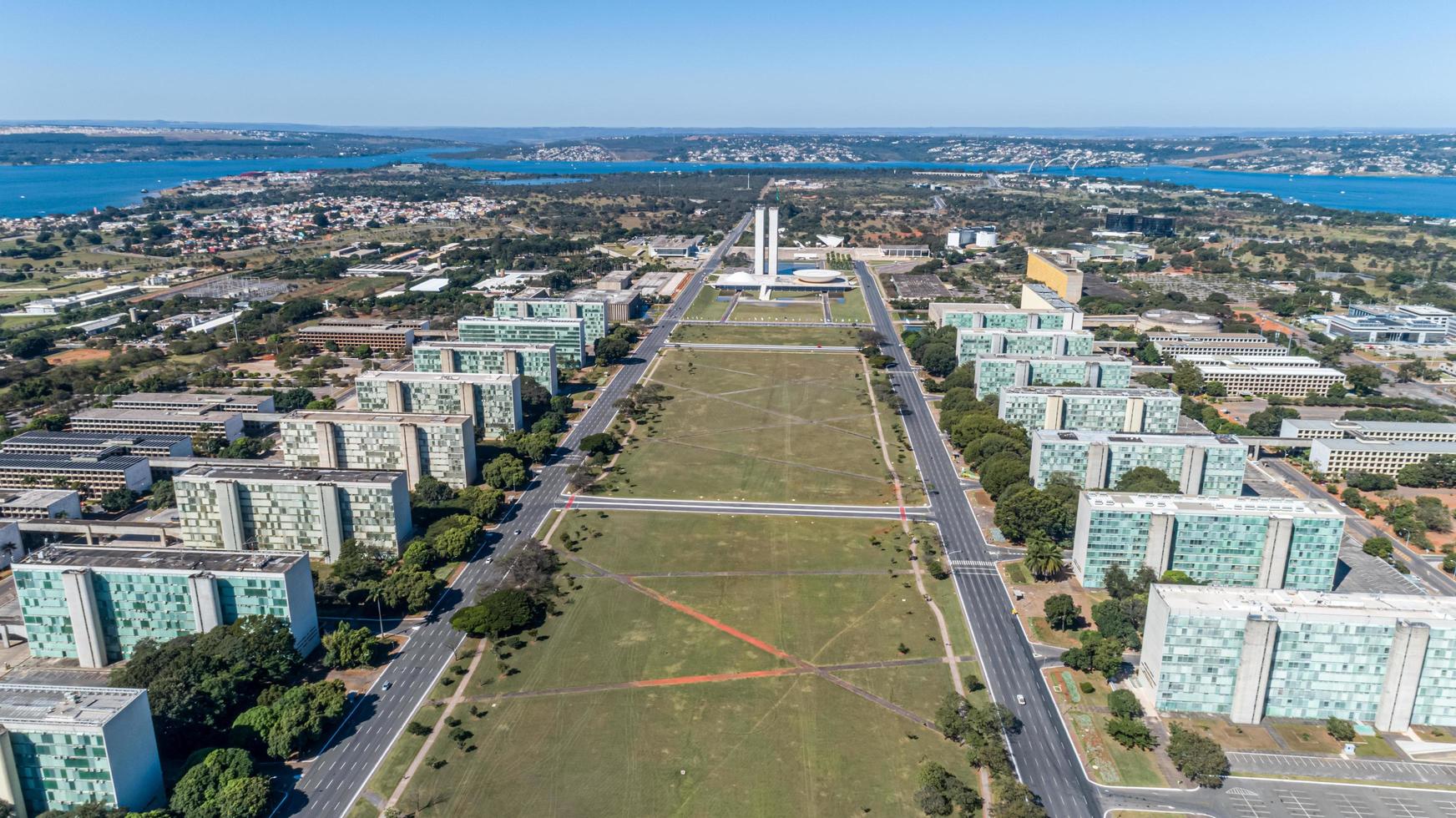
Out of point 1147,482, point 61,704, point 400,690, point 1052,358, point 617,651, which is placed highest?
point 1052,358

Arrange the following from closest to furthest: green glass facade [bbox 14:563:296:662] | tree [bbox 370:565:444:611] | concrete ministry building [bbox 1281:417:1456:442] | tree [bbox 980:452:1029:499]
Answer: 1. green glass facade [bbox 14:563:296:662]
2. tree [bbox 370:565:444:611]
3. tree [bbox 980:452:1029:499]
4. concrete ministry building [bbox 1281:417:1456:442]

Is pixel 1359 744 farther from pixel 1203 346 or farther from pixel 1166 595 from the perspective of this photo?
pixel 1203 346

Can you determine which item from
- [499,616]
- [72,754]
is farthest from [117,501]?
[72,754]

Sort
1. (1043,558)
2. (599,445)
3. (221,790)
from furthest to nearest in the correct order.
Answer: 1. (599,445)
2. (1043,558)
3. (221,790)

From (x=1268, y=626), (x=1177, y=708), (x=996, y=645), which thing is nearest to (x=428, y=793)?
(x=996, y=645)

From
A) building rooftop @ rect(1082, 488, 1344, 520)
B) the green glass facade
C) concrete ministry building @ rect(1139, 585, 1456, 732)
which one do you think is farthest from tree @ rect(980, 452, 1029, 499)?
the green glass facade

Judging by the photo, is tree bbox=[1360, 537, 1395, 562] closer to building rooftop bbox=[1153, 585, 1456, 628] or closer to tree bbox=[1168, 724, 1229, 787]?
building rooftop bbox=[1153, 585, 1456, 628]

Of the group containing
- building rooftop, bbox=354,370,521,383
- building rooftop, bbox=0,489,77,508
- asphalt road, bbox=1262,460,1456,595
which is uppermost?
building rooftop, bbox=354,370,521,383

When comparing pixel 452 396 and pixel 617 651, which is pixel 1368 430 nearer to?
pixel 617 651
